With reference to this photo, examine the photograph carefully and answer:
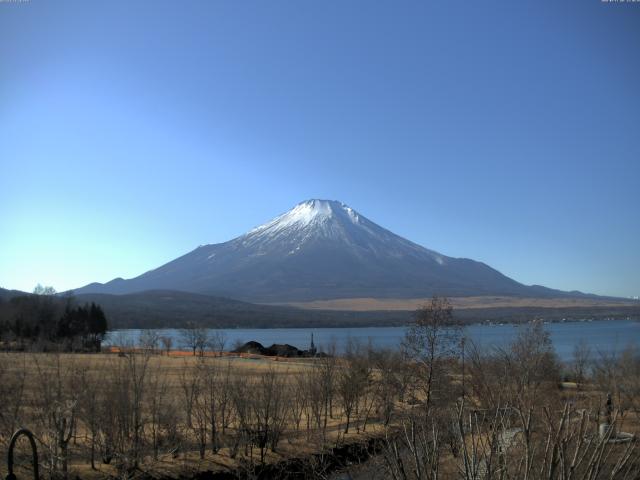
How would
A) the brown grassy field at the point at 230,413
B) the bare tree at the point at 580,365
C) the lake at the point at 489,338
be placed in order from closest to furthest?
the brown grassy field at the point at 230,413 → the bare tree at the point at 580,365 → the lake at the point at 489,338

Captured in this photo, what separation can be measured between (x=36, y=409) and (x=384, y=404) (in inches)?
554

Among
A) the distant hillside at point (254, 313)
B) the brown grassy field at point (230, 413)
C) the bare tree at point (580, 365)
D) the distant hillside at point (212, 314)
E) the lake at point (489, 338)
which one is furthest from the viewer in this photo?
the distant hillside at point (254, 313)

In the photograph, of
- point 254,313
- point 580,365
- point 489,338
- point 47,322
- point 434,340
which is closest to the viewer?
point 434,340

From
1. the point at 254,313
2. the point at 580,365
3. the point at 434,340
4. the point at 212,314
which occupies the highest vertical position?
the point at 434,340

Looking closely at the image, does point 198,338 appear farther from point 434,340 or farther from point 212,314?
point 212,314

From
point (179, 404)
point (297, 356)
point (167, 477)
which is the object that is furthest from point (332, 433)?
point (297, 356)

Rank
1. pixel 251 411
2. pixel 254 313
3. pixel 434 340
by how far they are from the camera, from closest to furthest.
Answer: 1. pixel 251 411
2. pixel 434 340
3. pixel 254 313

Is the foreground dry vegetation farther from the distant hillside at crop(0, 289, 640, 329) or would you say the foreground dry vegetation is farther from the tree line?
the distant hillside at crop(0, 289, 640, 329)

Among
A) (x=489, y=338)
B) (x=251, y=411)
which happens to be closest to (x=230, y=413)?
(x=251, y=411)

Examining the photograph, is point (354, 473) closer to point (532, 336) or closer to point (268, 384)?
point (268, 384)

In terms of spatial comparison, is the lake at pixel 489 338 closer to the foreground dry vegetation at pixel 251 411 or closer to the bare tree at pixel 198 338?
the foreground dry vegetation at pixel 251 411

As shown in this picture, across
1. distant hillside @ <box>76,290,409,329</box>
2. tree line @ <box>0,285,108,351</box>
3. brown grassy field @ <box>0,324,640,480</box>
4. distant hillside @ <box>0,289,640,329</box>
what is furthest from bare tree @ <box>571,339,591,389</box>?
distant hillside @ <box>76,290,409,329</box>

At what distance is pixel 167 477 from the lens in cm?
1656

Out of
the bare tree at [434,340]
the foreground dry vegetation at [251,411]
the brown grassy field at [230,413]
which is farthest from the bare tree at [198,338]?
the bare tree at [434,340]
